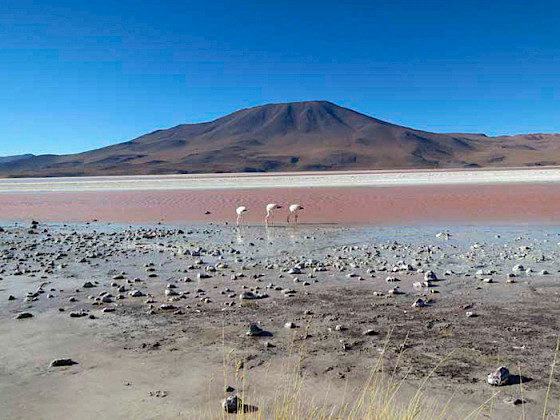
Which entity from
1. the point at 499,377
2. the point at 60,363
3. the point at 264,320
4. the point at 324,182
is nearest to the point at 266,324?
the point at 264,320

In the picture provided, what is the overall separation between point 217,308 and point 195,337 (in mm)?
1208

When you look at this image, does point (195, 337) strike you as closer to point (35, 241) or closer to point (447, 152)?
point (35, 241)

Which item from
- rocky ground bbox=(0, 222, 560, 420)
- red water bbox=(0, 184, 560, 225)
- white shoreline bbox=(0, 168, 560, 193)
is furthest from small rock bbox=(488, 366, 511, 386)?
white shoreline bbox=(0, 168, 560, 193)

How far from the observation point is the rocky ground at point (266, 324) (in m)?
4.28

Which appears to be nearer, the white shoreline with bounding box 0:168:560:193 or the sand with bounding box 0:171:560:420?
the sand with bounding box 0:171:560:420

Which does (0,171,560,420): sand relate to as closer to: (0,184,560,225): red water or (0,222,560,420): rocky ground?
(0,222,560,420): rocky ground

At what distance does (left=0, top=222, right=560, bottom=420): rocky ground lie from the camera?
14.0 feet

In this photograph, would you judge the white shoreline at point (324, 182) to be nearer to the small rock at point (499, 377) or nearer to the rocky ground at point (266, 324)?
the rocky ground at point (266, 324)

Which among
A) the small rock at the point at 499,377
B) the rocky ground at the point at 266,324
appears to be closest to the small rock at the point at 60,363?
the rocky ground at the point at 266,324

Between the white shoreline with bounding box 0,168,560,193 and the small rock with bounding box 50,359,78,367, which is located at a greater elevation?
the white shoreline with bounding box 0,168,560,193

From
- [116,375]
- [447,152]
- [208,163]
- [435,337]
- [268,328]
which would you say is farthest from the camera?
[447,152]

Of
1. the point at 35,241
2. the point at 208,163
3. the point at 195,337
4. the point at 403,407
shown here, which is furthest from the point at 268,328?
the point at 208,163

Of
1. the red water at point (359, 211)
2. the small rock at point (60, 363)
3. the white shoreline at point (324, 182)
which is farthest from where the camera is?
the white shoreline at point (324, 182)

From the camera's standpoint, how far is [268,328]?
5.97 meters
